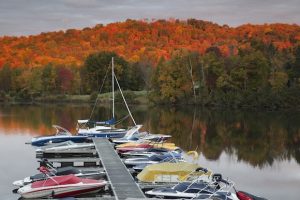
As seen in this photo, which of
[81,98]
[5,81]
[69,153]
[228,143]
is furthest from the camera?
[5,81]

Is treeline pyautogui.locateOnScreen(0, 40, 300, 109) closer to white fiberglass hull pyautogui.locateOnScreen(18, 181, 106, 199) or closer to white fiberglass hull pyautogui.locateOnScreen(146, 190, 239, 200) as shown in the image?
white fiberglass hull pyautogui.locateOnScreen(18, 181, 106, 199)

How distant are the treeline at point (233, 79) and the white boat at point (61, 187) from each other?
5885 cm

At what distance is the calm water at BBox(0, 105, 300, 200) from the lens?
87.9 feet

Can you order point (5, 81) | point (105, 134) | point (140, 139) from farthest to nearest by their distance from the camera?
point (5, 81) < point (105, 134) < point (140, 139)

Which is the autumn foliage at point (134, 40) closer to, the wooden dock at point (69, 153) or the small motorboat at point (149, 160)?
the wooden dock at point (69, 153)

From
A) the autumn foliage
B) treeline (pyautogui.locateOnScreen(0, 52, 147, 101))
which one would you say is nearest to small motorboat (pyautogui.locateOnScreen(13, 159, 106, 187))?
treeline (pyautogui.locateOnScreen(0, 52, 147, 101))

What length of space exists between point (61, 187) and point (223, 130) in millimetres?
31903

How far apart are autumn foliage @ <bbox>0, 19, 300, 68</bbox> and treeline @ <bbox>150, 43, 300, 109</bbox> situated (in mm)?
24418

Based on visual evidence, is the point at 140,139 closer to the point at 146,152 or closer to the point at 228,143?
the point at 146,152

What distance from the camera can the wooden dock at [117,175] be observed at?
20219 mm

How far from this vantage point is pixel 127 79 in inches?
3836

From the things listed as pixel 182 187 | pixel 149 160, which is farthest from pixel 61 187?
pixel 149 160

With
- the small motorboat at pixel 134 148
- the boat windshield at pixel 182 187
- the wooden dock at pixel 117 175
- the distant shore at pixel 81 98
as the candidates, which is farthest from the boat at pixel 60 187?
the distant shore at pixel 81 98

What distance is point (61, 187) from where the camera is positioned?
20875 millimetres
